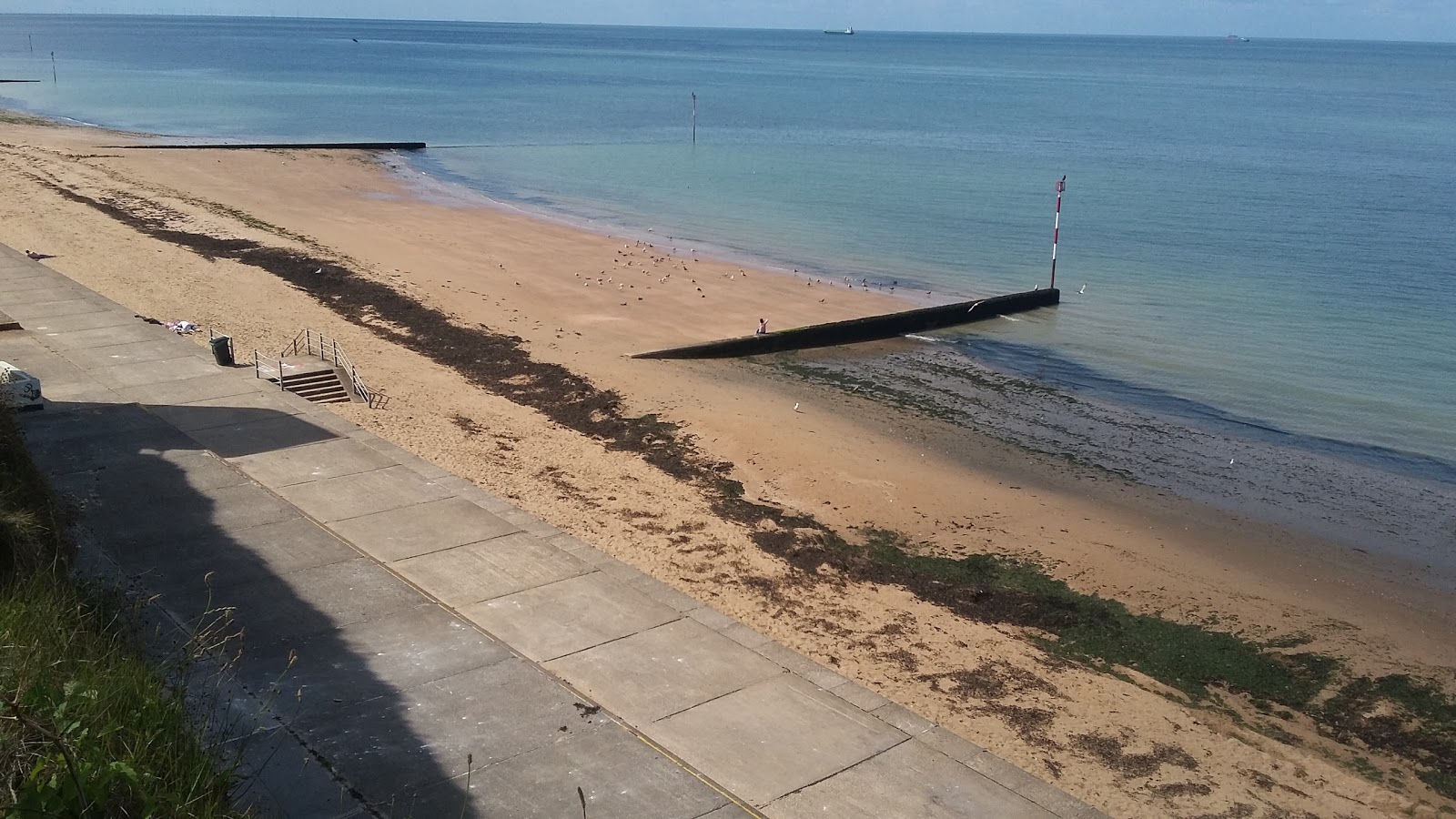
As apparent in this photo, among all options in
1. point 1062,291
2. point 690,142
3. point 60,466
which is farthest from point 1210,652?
point 690,142

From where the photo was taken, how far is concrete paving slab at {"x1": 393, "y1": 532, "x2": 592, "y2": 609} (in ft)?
35.6

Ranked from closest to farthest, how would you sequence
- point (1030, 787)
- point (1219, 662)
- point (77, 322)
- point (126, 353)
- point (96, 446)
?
point (1030, 787)
point (1219, 662)
point (96, 446)
point (126, 353)
point (77, 322)

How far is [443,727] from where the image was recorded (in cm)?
850

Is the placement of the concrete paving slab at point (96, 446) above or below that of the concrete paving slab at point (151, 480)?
above

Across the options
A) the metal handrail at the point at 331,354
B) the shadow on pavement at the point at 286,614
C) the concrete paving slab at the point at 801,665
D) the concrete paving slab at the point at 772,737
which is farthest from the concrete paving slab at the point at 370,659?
the metal handrail at the point at 331,354

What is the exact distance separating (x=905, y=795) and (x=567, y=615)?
11.8 ft

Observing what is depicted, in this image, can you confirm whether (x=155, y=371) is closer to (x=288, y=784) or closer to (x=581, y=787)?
(x=288, y=784)

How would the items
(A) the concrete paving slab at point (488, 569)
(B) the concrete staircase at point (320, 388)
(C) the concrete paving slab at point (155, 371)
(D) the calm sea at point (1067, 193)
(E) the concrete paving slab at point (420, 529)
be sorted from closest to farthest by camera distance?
(A) the concrete paving slab at point (488, 569)
(E) the concrete paving slab at point (420, 529)
(C) the concrete paving slab at point (155, 371)
(B) the concrete staircase at point (320, 388)
(D) the calm sea at point (1067, 193)

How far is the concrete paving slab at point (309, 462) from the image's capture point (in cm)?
1334

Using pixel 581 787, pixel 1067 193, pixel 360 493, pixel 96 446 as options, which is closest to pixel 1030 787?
pixel 581 787

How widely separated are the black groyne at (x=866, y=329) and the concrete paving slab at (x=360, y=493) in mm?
10180

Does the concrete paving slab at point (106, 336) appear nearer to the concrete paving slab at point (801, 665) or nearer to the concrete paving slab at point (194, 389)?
the concrete paving slab at point (194, 389)

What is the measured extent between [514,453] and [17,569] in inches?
357

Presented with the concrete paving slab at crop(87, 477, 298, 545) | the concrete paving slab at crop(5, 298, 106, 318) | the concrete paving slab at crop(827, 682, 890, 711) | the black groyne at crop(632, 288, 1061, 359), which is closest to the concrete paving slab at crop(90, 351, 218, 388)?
the concrete paving slab at crop(5, 298, 106, 318)
